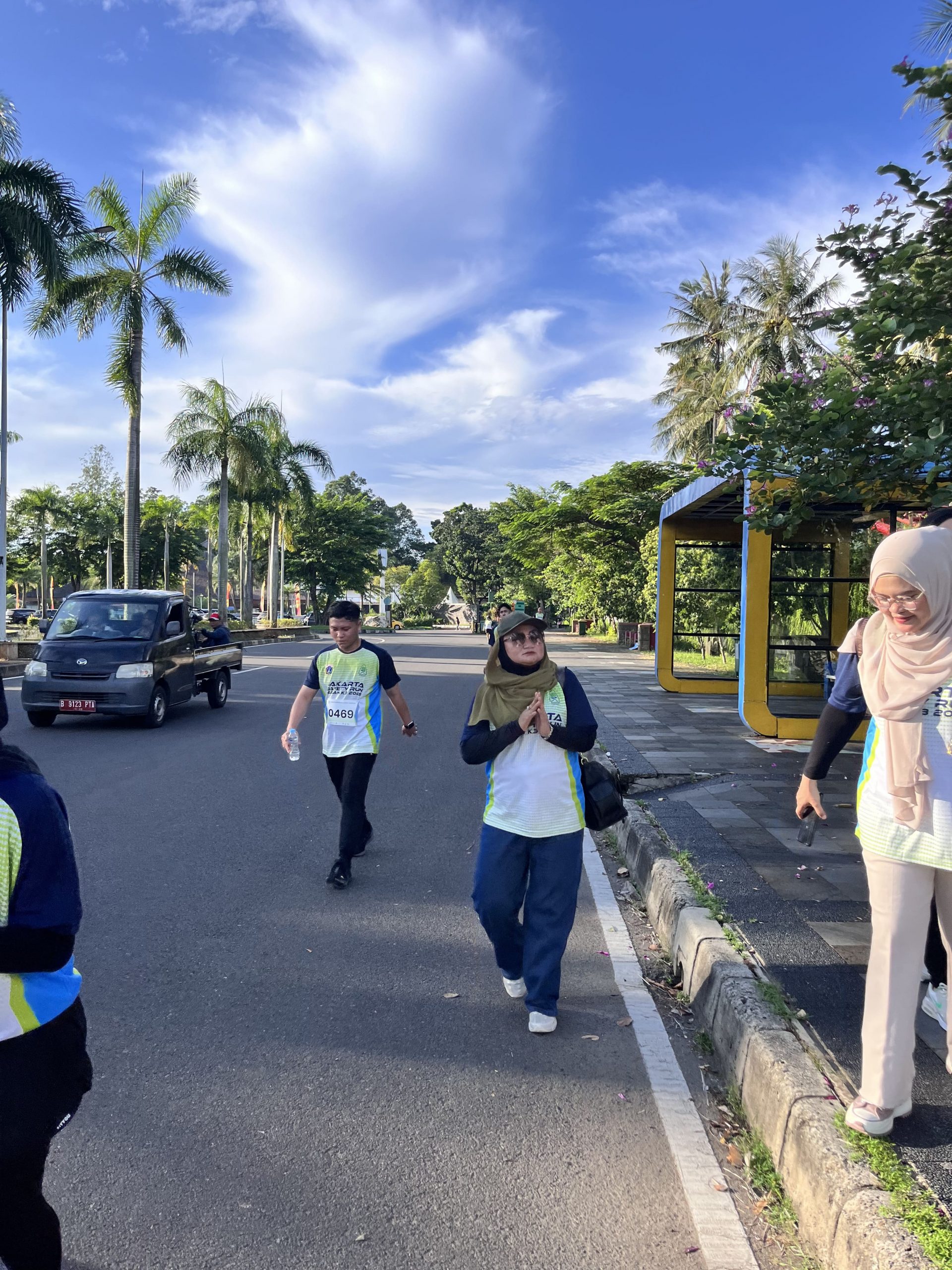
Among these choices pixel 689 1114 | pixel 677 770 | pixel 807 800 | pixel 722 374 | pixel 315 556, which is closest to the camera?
pixel 689 1114

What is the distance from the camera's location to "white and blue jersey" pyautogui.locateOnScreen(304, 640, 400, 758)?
227 inches

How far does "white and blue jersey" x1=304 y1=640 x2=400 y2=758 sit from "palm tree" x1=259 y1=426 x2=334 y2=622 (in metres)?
35.1

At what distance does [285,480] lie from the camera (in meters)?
44.0

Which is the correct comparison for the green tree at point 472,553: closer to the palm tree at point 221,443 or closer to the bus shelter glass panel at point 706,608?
the palm tree at point 221,443

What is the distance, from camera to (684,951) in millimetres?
4359

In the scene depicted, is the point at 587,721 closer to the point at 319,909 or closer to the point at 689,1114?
the point at 689,1114

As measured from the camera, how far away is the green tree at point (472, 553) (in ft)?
311

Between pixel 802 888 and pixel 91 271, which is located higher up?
pixel 91 271

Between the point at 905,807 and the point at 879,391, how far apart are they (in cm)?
360

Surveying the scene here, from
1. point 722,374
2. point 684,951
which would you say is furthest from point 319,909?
point 722,374

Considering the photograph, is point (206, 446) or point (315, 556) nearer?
point (206, 446)

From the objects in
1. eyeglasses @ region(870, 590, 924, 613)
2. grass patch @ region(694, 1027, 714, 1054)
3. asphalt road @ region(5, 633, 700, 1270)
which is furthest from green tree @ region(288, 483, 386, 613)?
eyeglasses @ region(870, 590, 924, 613)

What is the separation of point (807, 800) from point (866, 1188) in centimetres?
136

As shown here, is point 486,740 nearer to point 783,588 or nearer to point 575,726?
point 575,726
